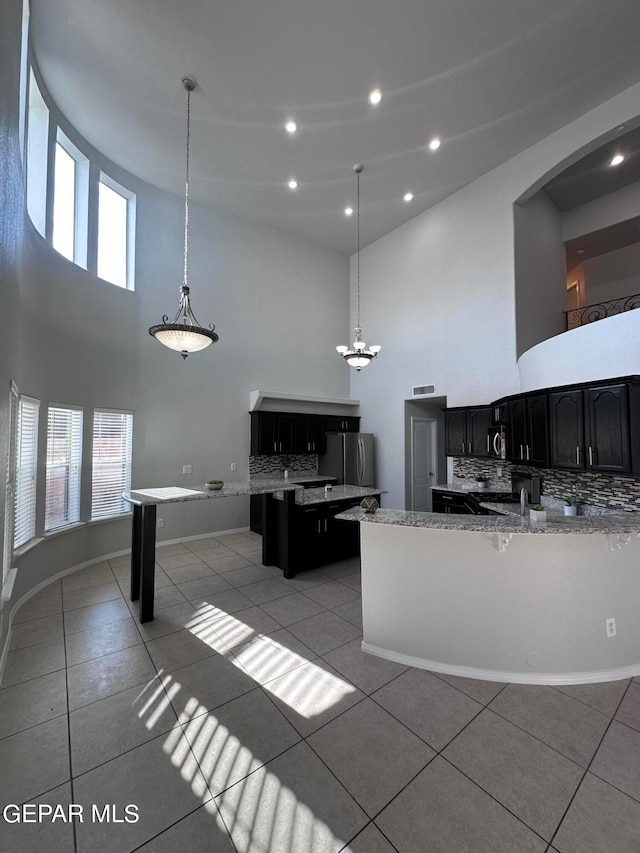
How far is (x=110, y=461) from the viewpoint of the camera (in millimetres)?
5000

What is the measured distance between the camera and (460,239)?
604cm

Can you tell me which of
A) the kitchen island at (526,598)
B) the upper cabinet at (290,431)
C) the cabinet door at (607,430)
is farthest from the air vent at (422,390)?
the kitchen island at (526,598)

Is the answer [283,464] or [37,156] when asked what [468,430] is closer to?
[283,464]

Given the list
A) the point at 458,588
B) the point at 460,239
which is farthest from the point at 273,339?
the point at 458,588

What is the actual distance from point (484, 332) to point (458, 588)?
4421 mm

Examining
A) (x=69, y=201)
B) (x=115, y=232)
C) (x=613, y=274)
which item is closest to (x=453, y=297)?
(x=613, y=274)

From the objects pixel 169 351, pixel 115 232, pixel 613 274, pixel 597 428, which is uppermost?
pixel 613 274

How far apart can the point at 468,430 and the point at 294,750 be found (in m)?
4.83

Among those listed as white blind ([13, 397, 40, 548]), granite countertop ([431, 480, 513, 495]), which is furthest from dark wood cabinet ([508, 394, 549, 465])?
white blind ([13, 397, 40, 548])

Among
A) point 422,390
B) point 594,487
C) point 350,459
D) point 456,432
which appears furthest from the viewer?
point 350,459

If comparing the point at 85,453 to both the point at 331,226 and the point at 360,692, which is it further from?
the point at 331,226

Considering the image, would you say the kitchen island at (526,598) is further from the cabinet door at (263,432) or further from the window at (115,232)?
the window at (115,232)

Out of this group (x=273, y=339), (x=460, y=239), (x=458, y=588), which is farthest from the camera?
(x=273, y=339)

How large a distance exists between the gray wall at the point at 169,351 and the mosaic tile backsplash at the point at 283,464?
0.24 meters
